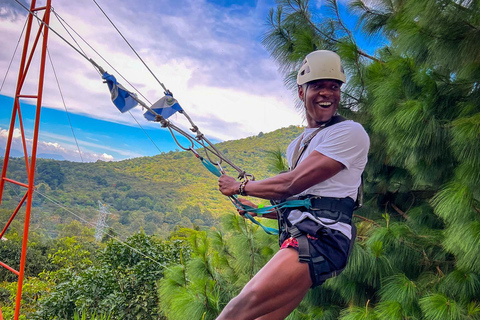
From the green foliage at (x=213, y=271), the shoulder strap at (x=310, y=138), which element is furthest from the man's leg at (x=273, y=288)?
the green foliage at (x=213, y=271)

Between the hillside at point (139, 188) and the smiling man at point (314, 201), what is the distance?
1316 inches

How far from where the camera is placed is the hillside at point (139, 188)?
37.4 metres

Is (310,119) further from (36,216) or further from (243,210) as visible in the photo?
(36,216)

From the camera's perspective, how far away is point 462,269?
2.72 m

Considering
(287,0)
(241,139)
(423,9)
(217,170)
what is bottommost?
(217,170)

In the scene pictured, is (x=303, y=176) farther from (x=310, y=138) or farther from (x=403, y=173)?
(x=403, y=173)

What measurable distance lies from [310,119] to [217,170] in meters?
0.47

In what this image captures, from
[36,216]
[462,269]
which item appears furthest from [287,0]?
[36,216]

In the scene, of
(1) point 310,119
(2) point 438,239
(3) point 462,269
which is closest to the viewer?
(1) point 310,119

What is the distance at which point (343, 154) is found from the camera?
148 centimetres

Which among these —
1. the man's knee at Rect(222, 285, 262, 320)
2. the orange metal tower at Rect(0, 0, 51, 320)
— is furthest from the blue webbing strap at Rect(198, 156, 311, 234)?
the orange metal tower at Rect(0, 0, 51, 320)

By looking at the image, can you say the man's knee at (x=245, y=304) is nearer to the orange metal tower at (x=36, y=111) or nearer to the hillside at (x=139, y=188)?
the orange metal tower at (x=36, y=111)

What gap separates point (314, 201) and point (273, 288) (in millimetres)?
345

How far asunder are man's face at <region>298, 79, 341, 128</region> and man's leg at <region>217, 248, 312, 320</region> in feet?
1.77
